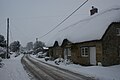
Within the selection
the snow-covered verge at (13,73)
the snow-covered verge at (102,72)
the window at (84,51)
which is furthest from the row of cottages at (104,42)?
the snow-covered verge at (13,73)

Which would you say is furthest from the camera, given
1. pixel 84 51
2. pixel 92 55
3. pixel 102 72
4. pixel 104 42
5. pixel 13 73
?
pixel 84 51

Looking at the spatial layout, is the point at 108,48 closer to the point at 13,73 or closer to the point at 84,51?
the point at 84,51

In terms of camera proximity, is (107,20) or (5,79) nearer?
(5,79)

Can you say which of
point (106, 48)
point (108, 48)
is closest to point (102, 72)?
point (106, 48)

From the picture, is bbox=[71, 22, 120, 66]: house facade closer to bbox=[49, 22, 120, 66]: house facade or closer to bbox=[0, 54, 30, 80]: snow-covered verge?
bbox=[49, 22, 120, 66]: house facade

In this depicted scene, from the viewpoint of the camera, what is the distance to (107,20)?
973 inches

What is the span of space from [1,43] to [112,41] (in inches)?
1878

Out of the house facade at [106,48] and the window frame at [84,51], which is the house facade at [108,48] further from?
the window frame at [84,51]

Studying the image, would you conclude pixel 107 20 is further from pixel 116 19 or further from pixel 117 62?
pixel 117 62

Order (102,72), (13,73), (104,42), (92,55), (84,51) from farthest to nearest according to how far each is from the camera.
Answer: (84,51), (92,55), (104,42), (13,73), (102,72)

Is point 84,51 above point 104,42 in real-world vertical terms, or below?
below

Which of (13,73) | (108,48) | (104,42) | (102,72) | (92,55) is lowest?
(13,73)

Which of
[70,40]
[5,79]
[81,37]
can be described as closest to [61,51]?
[70,40]

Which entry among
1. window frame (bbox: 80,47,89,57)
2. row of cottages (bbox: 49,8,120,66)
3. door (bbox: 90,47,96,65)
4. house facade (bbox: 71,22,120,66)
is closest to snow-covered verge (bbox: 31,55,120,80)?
house facade (bbox: 71,22,120,66)
